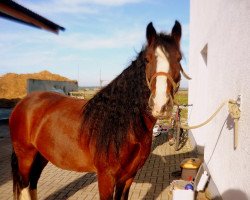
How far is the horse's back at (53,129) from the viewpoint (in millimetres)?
2971

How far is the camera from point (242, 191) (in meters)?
2.72

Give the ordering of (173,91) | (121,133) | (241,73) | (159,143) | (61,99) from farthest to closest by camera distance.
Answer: (159,143)
(61,99)
(241,73)
(121,133)
(173,91)

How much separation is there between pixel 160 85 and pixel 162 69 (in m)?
0.13

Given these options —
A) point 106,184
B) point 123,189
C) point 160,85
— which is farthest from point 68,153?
point 160,85

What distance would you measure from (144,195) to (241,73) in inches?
100

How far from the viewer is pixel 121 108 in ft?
8.38

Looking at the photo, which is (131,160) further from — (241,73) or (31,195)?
(31,195)

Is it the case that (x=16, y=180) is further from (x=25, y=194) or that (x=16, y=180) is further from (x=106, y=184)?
(x=106, y=184)

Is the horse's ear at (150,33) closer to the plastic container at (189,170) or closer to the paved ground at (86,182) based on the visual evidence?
the paved ground at (86,182)

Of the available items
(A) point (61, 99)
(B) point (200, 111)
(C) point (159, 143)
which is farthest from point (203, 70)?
(A) point (61, 99)

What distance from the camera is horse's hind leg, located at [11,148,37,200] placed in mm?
3633

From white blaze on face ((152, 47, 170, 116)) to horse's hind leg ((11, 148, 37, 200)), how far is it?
226 centimetres

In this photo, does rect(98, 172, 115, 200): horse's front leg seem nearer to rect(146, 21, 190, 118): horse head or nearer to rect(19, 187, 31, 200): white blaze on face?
rect(146, 21, 190, 118): horse head

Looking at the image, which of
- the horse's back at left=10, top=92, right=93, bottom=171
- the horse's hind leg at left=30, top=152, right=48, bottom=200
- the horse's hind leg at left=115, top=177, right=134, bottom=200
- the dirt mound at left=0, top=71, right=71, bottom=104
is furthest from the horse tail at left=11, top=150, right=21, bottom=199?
the dirt mound at left=0, top=71, right=71, bottom=104
